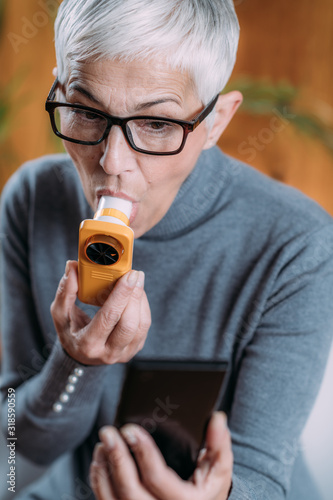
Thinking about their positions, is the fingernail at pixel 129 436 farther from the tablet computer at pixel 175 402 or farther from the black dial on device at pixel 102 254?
the black dial on device at pixel 102 254

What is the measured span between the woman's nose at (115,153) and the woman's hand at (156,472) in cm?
35

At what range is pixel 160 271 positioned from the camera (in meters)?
0.88

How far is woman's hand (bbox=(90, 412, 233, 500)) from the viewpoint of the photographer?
25.2 inches

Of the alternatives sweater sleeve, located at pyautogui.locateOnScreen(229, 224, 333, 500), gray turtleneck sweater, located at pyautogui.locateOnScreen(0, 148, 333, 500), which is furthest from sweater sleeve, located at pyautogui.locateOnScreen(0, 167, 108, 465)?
sweater sleeve, located at pyautogui.locateOnScreen(229, 224, 333, 500)

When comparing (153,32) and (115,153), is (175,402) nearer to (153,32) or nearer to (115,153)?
(115,153)

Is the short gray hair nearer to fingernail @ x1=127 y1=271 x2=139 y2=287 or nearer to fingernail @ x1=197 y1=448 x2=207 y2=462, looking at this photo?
fingernail @ x1=127 y1=271 x2=139 y2=287

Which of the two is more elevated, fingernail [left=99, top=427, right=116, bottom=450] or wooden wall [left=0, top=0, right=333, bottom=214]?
wooden wall [left=0, top=0, right=333, bottom=214]

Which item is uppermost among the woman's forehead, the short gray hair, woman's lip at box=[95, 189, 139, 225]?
the short gray hair

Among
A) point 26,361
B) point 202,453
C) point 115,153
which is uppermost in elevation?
point 115,153

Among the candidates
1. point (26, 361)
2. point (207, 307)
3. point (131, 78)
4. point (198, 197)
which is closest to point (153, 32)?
point (131, 78)

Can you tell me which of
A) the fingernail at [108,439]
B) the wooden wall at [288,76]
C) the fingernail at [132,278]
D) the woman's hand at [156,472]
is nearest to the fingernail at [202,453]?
the woman's hand at [156,472]

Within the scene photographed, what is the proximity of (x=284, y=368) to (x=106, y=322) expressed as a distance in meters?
0.30

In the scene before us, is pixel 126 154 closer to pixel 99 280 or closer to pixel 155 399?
pixel 99 280

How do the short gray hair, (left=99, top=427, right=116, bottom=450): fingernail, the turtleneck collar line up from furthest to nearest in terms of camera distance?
the turtleneck collar < (left=99, top=427, right=116, bottom=450): fingernail < the short gray hair
